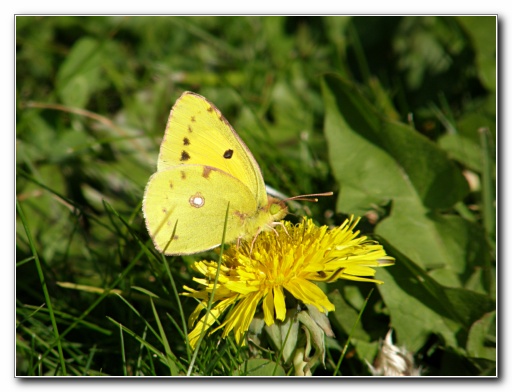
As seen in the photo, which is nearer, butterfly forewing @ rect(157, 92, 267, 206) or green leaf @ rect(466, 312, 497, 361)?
green leaf @ rect(466, 312, 497, 361)

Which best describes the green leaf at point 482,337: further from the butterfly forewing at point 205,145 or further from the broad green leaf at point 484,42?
the broad green leaf at point 484,42

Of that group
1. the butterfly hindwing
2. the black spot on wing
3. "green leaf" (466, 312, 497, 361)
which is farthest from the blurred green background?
the black spot on wing

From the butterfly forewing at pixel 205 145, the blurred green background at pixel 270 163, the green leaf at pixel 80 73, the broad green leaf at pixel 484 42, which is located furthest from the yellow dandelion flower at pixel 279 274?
the green leaf at pixel 80 73

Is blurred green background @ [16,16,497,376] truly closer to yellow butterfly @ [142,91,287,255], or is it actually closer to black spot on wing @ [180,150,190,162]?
yellow butterfly @ [142,91,287,255]

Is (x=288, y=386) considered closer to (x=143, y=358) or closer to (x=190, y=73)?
(x=143, y=358)

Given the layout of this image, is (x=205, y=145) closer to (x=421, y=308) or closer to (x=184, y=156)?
(x=184, y=156)
